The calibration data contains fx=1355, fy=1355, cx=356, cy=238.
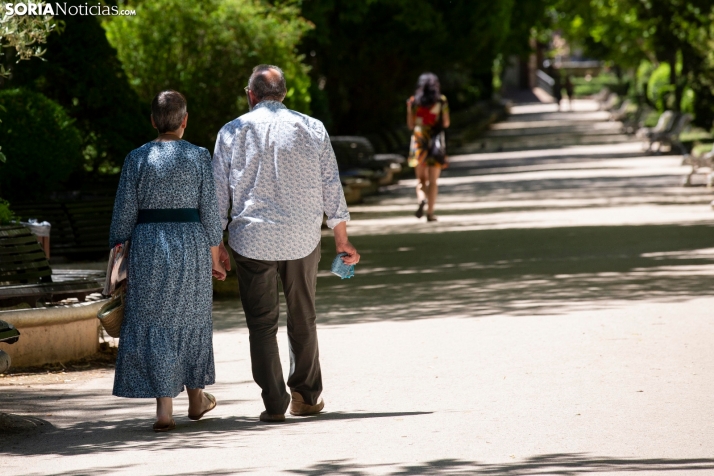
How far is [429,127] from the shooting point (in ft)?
61.1

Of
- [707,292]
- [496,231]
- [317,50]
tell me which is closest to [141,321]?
[707,292]

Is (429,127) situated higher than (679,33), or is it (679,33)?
(679,33)

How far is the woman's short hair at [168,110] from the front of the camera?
6.90 metres

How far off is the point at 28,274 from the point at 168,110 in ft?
10.5

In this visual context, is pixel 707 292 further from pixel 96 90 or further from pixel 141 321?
pixel 96 90

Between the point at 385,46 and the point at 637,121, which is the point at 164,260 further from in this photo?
the point at 637,121

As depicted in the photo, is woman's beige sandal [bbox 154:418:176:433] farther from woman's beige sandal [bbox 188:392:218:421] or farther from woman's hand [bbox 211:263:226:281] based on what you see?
woman's hand [bbox 211:263:226:281]

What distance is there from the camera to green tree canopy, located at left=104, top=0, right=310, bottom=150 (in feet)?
61.6

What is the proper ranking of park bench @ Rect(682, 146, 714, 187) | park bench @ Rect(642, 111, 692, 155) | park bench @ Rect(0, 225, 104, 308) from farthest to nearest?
1. park bench @ Rect(642, 111, 692, 155)
2. park bench @ Rect(682, 146, 714, 187)
3. park bench @ Rect(0, 225, 104, 308)

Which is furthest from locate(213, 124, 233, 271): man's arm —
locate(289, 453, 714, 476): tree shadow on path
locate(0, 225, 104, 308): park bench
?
locate(0, 225, 104, 308): park bench

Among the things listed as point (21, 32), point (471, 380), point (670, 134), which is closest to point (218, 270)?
point (471, 380)

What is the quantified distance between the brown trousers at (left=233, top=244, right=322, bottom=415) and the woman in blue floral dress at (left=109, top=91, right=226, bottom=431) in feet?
0.88

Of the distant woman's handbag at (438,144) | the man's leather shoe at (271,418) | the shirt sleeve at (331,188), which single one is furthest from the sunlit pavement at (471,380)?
the distant woman's handbag at (438,144)

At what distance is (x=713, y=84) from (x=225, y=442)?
28173 millimetres
